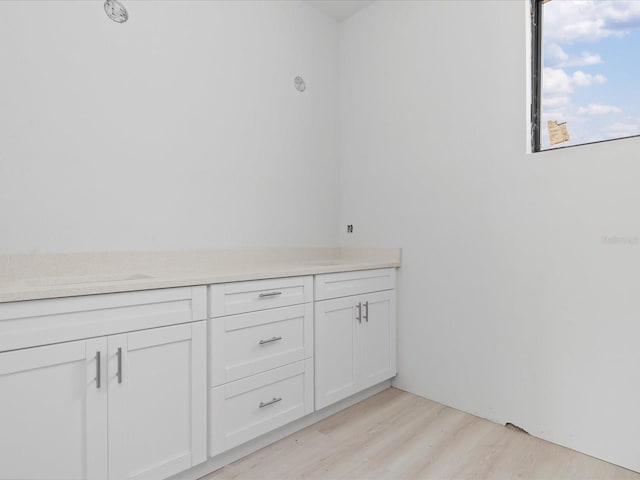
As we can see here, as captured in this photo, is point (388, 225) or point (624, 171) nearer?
point (624, 171)

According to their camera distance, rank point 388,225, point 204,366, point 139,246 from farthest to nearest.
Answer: point 388,225, point 139,246, point 204,366

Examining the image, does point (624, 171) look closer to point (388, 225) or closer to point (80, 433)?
point (388, 225)

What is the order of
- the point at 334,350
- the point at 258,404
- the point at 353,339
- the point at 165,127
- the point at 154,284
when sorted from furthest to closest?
the point at 353,339 → the point at 334,350 → the point at 165,127 → the point at 258,404 → the point at 154,284

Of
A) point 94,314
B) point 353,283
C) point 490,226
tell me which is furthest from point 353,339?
point 94,314

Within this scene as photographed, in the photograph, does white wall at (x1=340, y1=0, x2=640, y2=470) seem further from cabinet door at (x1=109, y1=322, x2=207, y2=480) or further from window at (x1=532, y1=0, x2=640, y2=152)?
cabinet door at (x1=109, y1=322, x2=207, y2=480)

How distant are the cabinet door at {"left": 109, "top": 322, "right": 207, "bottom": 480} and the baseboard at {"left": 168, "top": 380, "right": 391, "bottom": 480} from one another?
0.09 m

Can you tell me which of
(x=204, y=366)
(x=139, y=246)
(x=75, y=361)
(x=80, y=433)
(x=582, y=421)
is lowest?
(x=582, y=421)

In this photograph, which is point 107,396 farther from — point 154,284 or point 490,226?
point 490,226

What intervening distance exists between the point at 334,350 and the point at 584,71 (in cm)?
201

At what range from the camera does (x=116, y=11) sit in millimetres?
1936

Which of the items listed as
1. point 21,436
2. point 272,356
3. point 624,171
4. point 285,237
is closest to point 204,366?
point 272,356

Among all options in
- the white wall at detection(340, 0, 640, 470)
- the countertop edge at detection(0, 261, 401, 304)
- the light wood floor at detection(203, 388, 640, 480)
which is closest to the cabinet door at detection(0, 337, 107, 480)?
the countertop edge at detection(0, 261, 401, 304)

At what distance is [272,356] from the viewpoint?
1916mm

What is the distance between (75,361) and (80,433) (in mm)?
255
